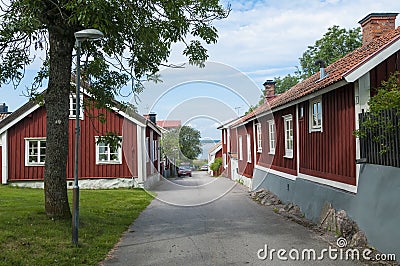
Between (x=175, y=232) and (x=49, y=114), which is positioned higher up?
(x=49, y=114)

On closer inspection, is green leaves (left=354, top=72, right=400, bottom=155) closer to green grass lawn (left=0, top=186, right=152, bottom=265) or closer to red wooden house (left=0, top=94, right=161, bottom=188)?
green grass lawn (left=0, top=186, right=152, bottom=265)

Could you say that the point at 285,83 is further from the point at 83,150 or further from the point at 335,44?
the point at 83,150

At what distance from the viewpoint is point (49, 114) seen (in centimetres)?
1014

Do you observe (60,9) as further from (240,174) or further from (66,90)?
(240,174)

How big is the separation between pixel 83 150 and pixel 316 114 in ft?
46.1

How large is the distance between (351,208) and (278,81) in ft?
176

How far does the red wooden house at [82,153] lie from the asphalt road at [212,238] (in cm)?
822

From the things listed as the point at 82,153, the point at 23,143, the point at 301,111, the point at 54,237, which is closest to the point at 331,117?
the point at 301,111

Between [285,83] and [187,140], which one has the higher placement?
[285,83]

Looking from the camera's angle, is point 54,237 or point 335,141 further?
point 335,141

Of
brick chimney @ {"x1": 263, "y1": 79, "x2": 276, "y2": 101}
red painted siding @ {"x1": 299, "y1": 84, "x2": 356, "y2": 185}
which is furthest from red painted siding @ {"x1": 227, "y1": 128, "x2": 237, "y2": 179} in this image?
red painted siding @ {"x1": 299, "y1": 84, "x2": 356, "y2": 185}

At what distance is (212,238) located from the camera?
377 inches

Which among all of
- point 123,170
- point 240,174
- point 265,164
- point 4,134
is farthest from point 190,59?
point 240,174

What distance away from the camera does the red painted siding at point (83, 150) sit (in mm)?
22906
